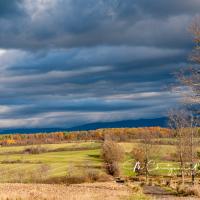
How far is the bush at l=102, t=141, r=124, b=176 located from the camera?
96125 millimetres

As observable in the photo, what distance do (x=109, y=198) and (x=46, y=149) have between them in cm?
14249

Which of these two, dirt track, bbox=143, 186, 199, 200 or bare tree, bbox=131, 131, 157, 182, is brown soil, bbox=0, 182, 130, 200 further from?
bare tree, bbox=131, 131, 157, 182

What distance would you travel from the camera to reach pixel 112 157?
100438 millimetres

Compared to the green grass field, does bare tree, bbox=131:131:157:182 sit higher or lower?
higher

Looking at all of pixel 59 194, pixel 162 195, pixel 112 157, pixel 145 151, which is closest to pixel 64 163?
pixel 112 157

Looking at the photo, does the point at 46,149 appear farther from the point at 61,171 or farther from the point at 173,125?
the point at 173,125

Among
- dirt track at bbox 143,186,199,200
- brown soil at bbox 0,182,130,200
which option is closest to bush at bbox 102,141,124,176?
dirt track at bbox 143,186,199,200

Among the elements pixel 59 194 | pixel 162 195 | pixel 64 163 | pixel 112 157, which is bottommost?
pixel 64 163

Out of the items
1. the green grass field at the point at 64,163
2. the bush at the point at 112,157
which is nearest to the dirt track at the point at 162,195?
the green grass field at the point at 64,163

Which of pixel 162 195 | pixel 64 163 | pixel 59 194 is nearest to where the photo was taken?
pixel 59 194

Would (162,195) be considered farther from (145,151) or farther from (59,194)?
(145,151)

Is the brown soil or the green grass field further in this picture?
the green grass field

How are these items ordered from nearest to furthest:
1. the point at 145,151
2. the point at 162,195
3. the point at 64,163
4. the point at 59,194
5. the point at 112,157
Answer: the point at 59,194, the point at 162,195, the point at 145,151, the point at 112,157, the point at 64,163

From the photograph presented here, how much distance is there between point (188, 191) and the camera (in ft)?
116
